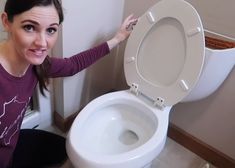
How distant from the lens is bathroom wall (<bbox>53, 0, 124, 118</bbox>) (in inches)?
42.8

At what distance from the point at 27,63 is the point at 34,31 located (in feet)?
0.54

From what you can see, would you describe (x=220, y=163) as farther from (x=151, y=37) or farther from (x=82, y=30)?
(x=82, y=30)

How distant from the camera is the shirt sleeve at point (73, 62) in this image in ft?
3.27

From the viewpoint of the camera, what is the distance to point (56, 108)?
141 cm

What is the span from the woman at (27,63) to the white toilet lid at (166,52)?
123 mm

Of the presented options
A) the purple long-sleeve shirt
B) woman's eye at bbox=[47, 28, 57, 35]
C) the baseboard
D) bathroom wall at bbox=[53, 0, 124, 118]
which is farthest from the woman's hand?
the baseboard

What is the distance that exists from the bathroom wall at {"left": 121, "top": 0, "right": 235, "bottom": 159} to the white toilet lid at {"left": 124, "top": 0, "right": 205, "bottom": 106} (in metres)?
0.21

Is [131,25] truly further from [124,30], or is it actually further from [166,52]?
[166,52]

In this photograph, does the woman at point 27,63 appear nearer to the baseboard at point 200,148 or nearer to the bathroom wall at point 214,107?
the bathroom wall at point 214,107

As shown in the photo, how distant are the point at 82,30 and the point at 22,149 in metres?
0.64

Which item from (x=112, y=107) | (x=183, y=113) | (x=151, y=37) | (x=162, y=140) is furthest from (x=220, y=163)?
(x=151, y=37)

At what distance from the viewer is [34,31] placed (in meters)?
0.66

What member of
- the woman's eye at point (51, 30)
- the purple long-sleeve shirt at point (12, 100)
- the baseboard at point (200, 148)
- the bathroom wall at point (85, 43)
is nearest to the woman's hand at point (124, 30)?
the bathroom wall at point (85, 43)

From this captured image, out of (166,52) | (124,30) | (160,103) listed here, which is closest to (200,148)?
(160,103)
